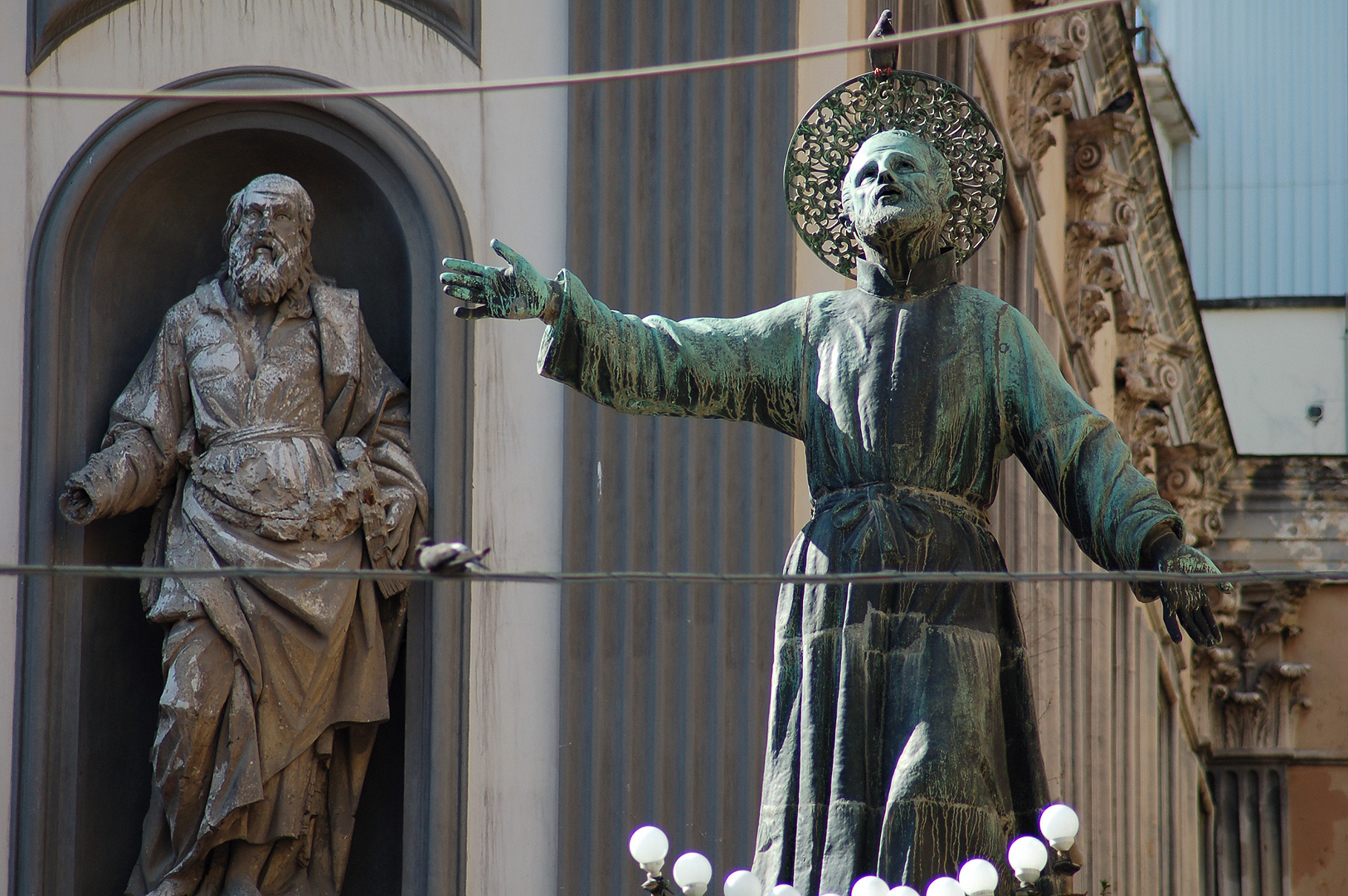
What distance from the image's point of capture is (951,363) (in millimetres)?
6617

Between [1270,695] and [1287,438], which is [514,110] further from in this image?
[1287,438]

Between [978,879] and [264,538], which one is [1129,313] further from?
[978,879]

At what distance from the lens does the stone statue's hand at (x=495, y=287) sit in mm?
6293

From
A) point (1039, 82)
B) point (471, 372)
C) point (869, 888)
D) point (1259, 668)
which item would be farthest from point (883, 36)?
point (1259, 668)

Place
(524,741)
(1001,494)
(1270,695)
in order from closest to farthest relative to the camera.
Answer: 1. (524,741)
2. (1001,494)
3. (1270,695)

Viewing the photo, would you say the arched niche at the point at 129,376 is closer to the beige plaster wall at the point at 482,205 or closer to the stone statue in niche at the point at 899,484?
the beige plaster wall at the point at 482,205

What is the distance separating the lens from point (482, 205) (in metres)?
10.2

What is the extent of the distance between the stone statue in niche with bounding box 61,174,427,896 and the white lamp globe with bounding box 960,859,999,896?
4127mm

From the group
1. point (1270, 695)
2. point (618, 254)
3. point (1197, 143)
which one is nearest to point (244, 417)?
point (618, 254)

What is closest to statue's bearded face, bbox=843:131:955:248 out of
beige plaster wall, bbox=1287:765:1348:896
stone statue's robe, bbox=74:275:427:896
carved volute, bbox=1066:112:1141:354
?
stone statue's robe, bbox=74:275:427:896

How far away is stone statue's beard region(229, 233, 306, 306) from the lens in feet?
32.3

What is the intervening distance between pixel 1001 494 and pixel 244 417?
5.45 metres

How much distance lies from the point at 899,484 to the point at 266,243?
4.09 meters

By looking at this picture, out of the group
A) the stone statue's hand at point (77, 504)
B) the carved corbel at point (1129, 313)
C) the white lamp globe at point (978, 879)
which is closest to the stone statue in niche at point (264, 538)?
the stone statue's hand at point (77, 504)
